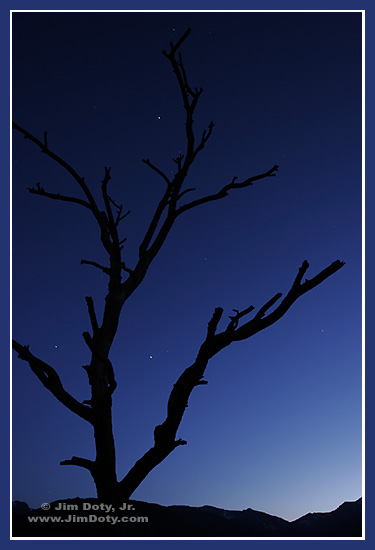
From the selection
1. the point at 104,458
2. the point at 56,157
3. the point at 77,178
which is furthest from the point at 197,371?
the point at 56,157

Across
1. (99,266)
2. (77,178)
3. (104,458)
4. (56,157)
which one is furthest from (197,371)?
(56,157)

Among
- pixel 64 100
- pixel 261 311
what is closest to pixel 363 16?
pixel 261 311

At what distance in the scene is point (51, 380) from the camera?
3.50 meters

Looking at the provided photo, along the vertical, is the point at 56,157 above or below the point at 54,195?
above

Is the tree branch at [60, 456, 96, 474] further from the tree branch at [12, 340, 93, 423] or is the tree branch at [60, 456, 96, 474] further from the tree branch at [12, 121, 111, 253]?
the tree branch at [12, 121, 111, 253]

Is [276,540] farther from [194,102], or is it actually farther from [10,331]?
[194,102]

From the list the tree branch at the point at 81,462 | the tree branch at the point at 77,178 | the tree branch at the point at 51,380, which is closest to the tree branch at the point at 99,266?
the tree branch at the point at 77,178

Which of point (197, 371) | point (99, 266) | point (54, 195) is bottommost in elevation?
point (197, 371)

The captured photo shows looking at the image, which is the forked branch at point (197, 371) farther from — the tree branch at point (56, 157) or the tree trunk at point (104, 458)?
the tree branch at point (56, 157)

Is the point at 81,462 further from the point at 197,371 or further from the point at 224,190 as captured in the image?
the point at 224,190

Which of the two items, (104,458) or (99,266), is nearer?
(104,458)

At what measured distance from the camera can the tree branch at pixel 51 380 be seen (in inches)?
136

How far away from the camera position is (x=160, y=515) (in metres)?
6.77

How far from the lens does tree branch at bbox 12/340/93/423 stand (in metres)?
3.46
